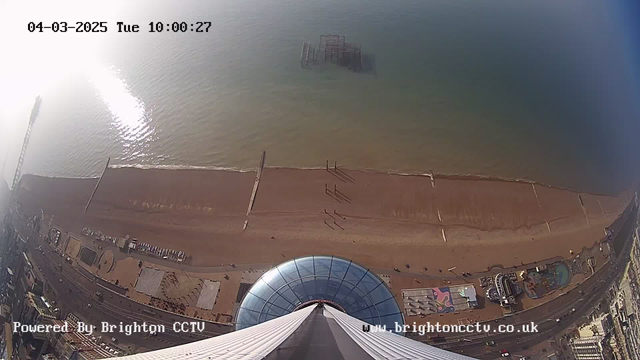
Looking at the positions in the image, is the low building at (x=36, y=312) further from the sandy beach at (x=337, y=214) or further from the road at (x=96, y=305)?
the sandy beach at (x=337, y=214)

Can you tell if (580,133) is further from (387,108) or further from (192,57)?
(192,57)

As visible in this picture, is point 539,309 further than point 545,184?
No

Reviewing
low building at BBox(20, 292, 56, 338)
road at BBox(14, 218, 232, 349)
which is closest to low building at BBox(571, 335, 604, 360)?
road at BBox(14, 218, 232, 349)

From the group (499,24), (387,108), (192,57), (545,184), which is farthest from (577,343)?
(192,57)

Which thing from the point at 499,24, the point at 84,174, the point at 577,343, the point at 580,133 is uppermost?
the point at 499,24

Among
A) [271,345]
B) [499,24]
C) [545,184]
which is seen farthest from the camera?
[499,24]

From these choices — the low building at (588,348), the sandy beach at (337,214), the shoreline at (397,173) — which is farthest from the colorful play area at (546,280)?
the shoreline at (397,173)

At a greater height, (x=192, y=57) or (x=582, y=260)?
(x=192, y=57)
